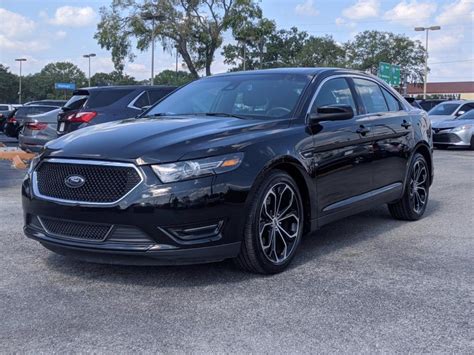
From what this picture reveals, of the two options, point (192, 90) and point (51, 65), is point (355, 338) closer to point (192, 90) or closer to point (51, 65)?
point (192, 90)

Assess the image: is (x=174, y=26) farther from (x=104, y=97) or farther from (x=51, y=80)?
(x=51, y=80)

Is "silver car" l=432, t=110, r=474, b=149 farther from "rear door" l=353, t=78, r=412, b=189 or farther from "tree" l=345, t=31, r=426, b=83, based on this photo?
"tree" l=345, t=31, r=426, b=83

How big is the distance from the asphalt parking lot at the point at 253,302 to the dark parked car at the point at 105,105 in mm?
4718

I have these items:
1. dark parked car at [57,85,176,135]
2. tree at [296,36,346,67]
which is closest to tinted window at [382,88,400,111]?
dark parked car at [57,85,176,135]

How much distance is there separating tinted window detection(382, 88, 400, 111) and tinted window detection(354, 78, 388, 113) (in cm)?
9

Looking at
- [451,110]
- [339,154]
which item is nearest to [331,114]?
[339,154]

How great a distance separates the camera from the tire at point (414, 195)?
6660 mm


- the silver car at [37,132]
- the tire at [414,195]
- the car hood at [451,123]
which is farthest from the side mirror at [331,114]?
the car hood at [451,123]

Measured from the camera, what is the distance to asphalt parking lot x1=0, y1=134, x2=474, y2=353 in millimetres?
3305

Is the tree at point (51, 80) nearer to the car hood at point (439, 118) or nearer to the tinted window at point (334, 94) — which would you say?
the car hood at point (439, 118)

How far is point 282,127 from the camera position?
4758 millimetres

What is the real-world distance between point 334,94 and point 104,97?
6.03 meters

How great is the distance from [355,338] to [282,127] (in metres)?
1.97

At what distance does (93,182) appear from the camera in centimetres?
405
